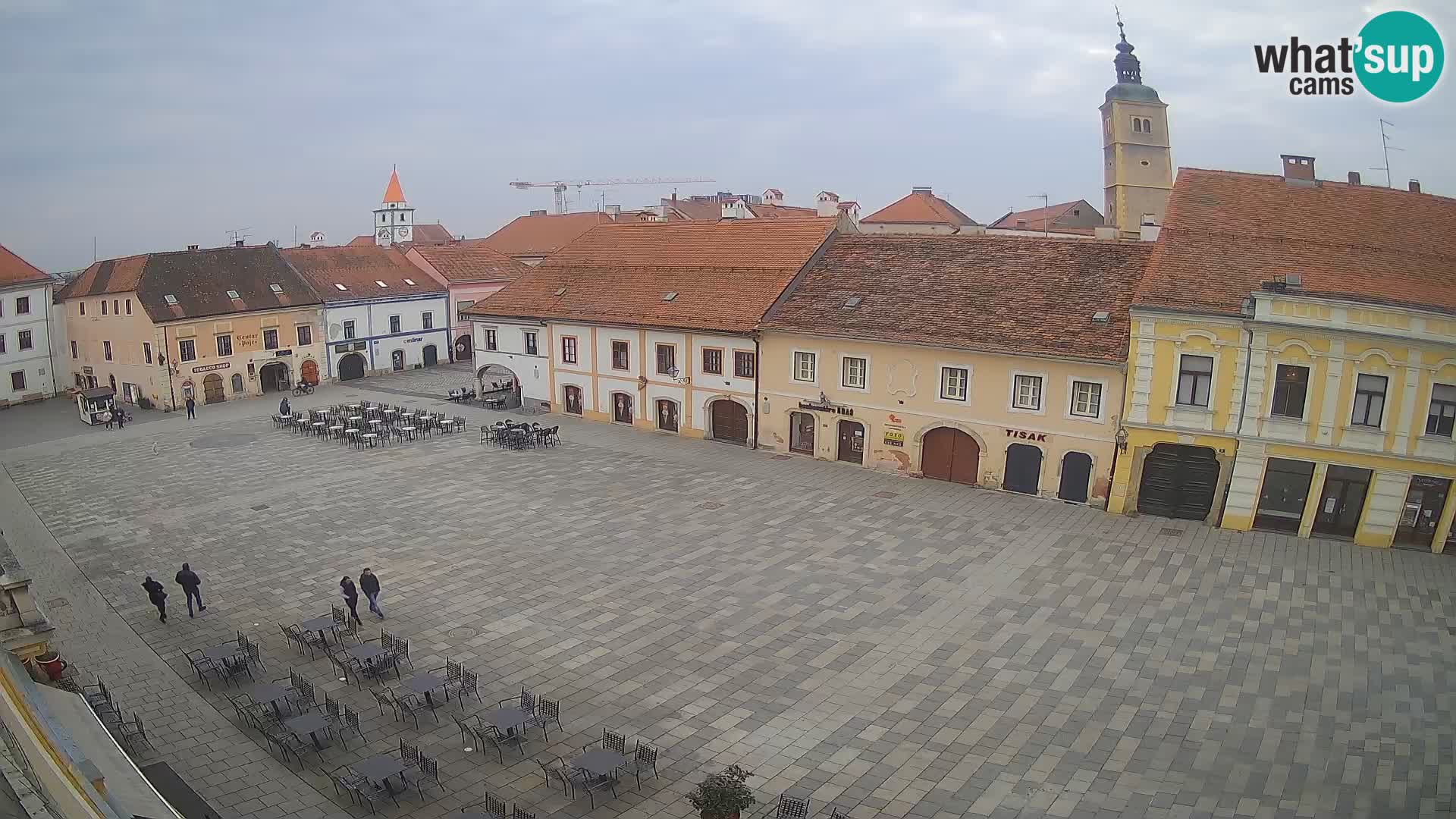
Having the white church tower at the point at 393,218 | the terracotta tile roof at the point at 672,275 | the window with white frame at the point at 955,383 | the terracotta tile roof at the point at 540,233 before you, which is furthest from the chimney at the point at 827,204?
the white church tower at the point at 393,218

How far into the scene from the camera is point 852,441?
110ft

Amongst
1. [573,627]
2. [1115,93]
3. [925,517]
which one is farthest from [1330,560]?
[1115,93]

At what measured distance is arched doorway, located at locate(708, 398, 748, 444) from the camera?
120 ft

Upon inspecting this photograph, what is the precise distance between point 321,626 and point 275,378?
36.6m

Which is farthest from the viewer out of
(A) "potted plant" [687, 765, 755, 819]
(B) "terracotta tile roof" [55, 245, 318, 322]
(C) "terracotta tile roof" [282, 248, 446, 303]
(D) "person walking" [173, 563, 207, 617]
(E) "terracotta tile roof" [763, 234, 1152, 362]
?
(C) "terracotta tile roof" [282, 248, 446, 303]

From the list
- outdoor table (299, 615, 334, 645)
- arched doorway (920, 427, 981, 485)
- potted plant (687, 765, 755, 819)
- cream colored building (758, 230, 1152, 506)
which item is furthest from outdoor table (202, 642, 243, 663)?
arched doorway (920, 427, 981, 485)

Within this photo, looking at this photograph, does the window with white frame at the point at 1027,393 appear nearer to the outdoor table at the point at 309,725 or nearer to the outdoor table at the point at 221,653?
the outdoor table at the point at 309,725

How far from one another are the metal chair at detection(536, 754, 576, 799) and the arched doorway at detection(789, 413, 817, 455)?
2047 cm

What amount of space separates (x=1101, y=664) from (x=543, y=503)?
1713 cm

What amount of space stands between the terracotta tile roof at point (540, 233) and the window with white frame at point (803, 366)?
47.9 meters

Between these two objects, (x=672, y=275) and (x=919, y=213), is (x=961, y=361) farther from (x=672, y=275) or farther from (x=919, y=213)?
(x=919, y=213)

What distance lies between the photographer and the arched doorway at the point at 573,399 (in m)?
42.3

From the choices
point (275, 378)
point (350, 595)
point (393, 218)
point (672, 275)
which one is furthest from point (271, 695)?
point (393, 218)

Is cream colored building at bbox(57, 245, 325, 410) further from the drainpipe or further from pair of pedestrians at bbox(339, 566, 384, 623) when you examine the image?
pair of pedestrians at bbox(339, 566, 384, 623)
